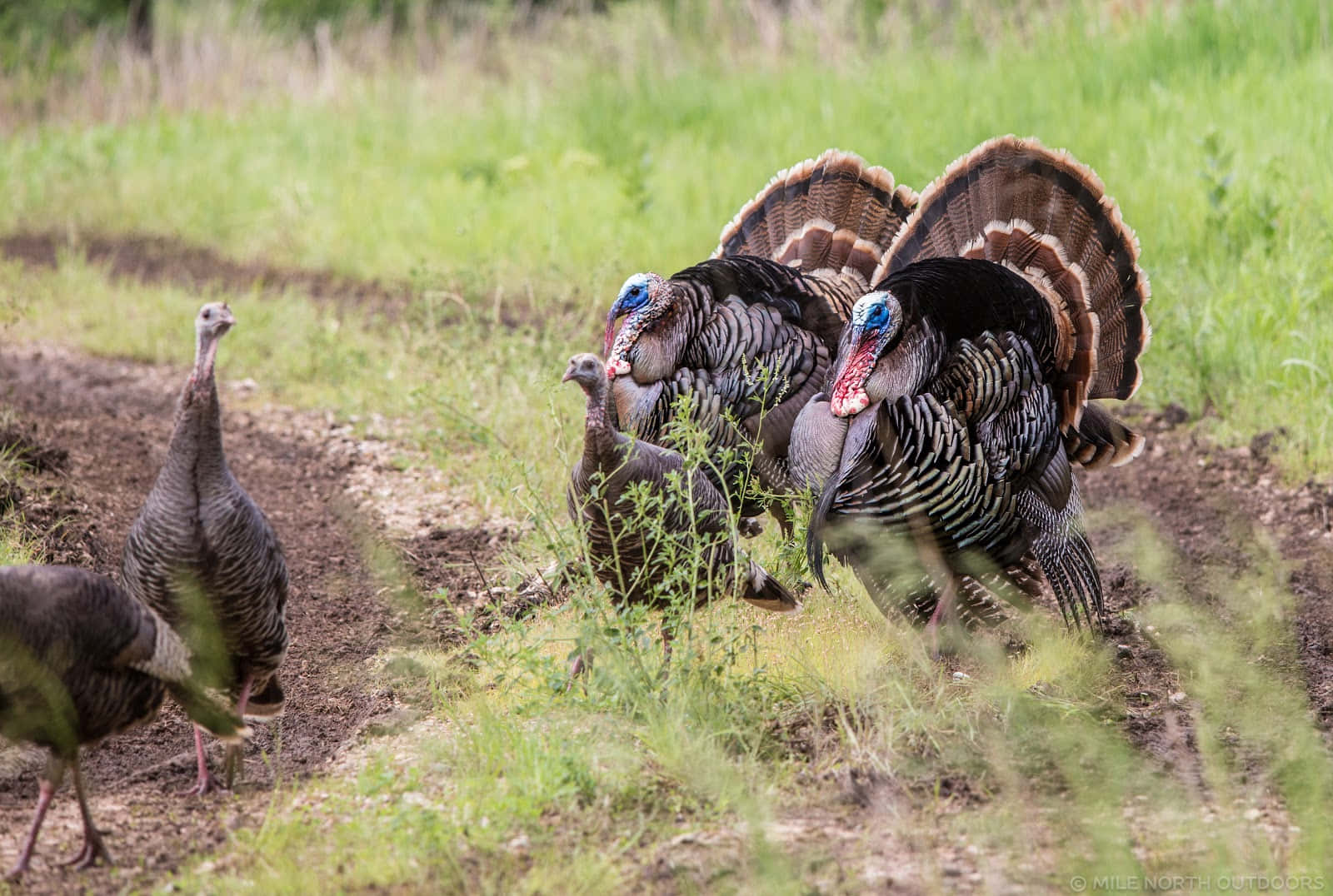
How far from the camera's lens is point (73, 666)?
309 cm

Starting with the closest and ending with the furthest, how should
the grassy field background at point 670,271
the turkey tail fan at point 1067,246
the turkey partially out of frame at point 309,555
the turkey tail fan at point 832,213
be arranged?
the grassy field background at point 670,271 → the turkey partially out of frame at point 309,555 → the turkey tail fan at point 1067,246 → the turkey tail fan at point 832,213

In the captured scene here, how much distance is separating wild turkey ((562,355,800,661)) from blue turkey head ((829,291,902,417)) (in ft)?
1.60

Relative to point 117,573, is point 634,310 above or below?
above

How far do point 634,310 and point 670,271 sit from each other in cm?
323

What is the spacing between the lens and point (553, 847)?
3070mm

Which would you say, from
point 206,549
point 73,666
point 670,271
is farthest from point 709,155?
point 73,666

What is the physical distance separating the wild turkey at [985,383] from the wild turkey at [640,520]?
288 mm

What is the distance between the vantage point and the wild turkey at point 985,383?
4090mm

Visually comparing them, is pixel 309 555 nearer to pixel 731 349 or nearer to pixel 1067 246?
pixel 731 349

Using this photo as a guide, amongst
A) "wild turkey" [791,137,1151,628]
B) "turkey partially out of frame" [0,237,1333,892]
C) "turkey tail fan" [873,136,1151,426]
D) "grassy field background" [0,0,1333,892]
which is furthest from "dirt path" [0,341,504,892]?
"turkey tail fan" [873,136,1151,426]

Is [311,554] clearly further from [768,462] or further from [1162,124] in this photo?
[1162,124]

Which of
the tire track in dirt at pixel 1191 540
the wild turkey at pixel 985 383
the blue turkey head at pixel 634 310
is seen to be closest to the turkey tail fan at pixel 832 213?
the wild turkey at pixel 985 383

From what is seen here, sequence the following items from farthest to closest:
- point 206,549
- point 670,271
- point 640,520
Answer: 1. point 670,271
2. point 640,520
3. point 206,549

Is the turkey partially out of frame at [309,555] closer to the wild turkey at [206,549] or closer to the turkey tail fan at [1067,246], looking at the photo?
the wild turkey at [206,549]
